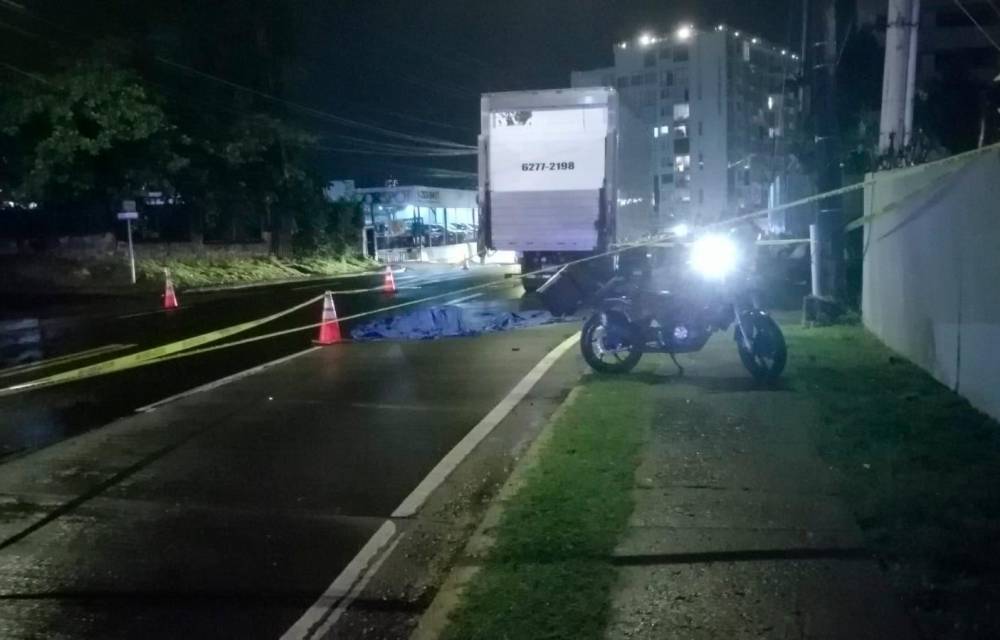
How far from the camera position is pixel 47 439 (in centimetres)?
1001

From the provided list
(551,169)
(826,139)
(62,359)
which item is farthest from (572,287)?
(62,359)

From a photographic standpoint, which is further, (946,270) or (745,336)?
(745,336)

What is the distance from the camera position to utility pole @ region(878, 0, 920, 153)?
53.1 ft

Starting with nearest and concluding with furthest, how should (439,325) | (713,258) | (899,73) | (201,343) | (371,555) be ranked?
(371,555) < (713,258) < (899,73) < (201,343) < (439,325)

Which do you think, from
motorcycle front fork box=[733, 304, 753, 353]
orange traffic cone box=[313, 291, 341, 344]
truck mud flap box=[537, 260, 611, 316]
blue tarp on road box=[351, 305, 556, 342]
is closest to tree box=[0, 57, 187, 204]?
truck mud flap box=[537, 260, 611, 316]

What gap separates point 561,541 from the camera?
617cm

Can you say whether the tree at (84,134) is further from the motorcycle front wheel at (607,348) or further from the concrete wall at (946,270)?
the concrete wall at (946,270)

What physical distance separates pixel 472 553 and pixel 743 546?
154 cm

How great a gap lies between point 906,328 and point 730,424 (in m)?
3.83

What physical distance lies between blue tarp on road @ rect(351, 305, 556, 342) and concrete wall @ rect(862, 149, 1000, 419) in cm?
682

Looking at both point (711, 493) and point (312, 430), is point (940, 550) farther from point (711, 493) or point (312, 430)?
point (312, 430)

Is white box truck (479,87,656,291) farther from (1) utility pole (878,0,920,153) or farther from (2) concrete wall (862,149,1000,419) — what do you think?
(2) concrete wall (862,149,1000,419)

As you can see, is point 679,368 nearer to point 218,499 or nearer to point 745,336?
point 745,336

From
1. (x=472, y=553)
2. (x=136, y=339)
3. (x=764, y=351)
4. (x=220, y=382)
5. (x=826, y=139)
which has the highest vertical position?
(x=826, y=139)
